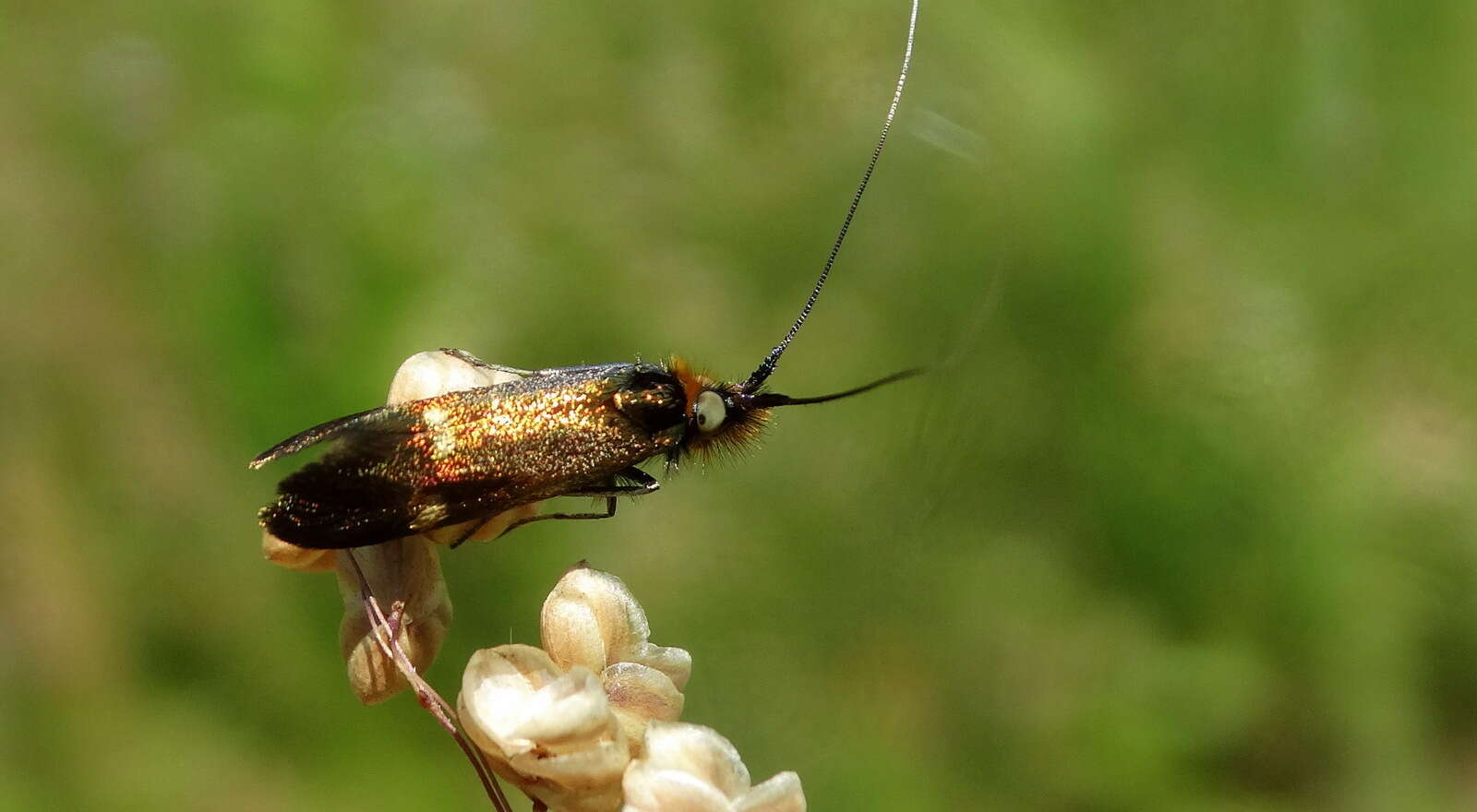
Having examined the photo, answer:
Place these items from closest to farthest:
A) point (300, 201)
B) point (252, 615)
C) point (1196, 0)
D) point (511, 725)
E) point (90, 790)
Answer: point (511, 725) → point (90, 790) → point (252, 615) → point (300, 201) → point (1196, 0)

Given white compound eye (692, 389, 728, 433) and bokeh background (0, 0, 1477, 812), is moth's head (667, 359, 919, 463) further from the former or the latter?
bokeh background (0, 0, 1477, 812)

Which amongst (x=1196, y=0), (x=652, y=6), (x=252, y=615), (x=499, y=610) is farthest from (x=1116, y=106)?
(x=252, y=615)

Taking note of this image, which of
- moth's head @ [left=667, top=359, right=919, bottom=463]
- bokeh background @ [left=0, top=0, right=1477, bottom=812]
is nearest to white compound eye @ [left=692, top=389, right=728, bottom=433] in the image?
moth's head @ [left=667, top=359, right=919, bottom=463]

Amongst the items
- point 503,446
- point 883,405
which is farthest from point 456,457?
point 883,405

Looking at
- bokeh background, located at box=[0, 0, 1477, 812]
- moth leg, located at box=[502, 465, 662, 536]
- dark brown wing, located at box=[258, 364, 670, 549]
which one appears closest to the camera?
dark brown wing, located at box=[258, 364, 670, 549]

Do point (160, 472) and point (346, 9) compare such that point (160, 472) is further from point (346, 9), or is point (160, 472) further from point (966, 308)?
point (966, 308)

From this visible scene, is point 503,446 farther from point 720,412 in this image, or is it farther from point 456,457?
point 720,412

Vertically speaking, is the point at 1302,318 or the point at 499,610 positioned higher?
the point at 1302,318

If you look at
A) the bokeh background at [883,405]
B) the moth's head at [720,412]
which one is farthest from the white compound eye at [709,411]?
the bokeh background at [883,405]
